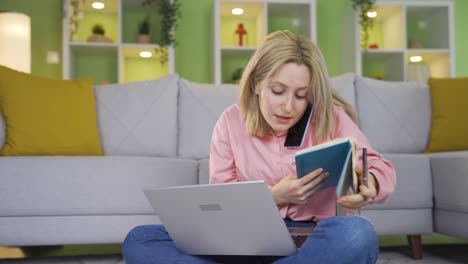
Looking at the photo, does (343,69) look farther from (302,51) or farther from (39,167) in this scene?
(302,51)

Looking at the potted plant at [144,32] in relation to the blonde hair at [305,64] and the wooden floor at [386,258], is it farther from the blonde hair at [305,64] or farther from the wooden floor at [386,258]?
the blonde hair at [305,64]

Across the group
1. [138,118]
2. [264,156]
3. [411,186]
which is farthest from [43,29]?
[264,156]

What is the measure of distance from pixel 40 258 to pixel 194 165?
0.78 meters

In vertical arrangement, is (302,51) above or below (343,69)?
below

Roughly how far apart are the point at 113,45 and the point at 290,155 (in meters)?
3.43

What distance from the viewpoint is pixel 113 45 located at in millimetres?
4609

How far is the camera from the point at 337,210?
1.34m

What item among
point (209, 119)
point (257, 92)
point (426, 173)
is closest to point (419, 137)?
point (426, 173)

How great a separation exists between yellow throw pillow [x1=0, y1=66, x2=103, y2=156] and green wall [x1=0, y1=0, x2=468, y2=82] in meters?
2.18

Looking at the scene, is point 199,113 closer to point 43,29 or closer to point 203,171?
point 203,171

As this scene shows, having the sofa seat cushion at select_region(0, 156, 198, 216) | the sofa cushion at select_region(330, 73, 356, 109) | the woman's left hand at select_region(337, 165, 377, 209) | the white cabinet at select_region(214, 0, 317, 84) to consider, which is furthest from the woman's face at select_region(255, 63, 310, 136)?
the white cabinet at select_region(214, 0, 317, 84)

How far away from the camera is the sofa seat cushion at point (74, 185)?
2.27 metres

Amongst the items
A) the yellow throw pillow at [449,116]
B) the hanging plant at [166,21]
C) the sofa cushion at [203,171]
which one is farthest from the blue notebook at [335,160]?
the hanging plant at [166,21]

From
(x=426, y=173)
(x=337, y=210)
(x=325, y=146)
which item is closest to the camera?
(x=325, y=146)
